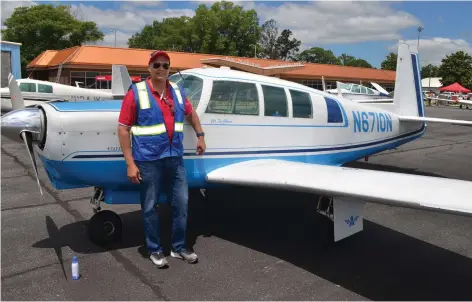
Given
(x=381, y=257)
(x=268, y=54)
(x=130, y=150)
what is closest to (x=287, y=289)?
(x=381, y=257)

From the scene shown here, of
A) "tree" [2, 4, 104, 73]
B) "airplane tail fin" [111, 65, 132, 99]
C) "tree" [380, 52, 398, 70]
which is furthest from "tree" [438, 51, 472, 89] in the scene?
"airplane tail fin" [111, 65, 132, 99]

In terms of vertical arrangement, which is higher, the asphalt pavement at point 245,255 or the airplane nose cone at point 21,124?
the airplane nose cone at point 21,124

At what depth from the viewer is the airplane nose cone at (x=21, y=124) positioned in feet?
12.7

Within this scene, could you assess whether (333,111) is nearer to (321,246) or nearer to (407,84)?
(321,246)

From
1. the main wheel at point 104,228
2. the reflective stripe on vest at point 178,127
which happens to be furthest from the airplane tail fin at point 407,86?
the main wheel at point 104,228

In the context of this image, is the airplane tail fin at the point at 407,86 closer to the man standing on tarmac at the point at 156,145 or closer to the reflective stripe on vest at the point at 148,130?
the man standing on tarmac at the point at 156,145

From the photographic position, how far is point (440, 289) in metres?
3.73

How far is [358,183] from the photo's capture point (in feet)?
12.9

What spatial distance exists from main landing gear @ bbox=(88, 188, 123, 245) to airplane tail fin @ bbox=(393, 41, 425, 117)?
576cm

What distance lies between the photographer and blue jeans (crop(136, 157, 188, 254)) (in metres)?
4.02

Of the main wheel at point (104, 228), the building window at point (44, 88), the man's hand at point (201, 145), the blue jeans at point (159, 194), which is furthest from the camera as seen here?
the building window at point (44, 88)

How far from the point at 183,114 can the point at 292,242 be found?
6.76 feet

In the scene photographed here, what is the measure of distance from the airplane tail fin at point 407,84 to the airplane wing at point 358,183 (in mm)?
3888

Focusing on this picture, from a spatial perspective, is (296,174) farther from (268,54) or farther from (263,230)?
(268,54)
